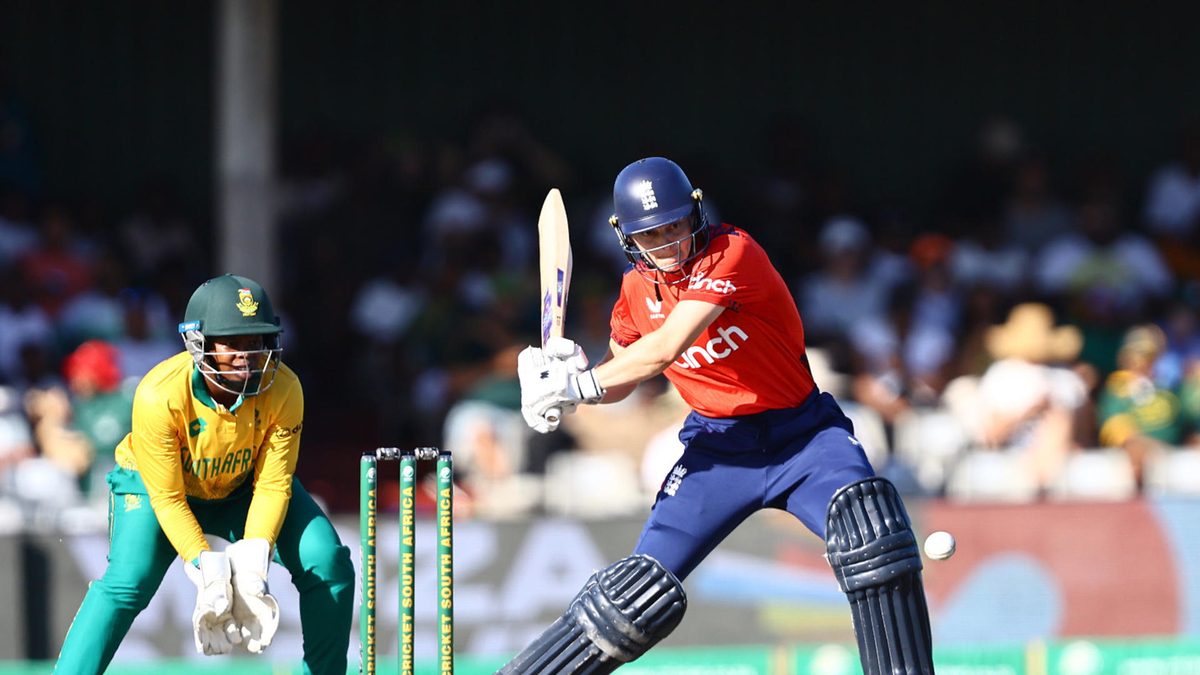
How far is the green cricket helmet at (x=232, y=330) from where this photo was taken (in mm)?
5098

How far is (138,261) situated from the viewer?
11211 mm

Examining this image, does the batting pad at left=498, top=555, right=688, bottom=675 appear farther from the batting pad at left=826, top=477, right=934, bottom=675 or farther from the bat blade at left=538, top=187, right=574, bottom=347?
the bat blade at left=538, top=187, right=574, bottom=347

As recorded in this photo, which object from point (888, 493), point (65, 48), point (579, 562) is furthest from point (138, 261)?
point (888, 493)

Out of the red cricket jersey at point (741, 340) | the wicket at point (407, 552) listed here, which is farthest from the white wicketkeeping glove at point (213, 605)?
the red cricket jersey at point (741, 340)

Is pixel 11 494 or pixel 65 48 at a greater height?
pixel 65 48

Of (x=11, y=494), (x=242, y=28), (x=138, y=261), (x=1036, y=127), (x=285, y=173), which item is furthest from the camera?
(x=1036, y=127)

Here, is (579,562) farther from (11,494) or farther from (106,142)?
(106,142)

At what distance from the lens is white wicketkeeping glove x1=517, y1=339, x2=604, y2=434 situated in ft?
16.5

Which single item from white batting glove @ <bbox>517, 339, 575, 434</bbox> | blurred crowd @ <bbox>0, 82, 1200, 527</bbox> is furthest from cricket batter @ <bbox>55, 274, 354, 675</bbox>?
blurred crowd @ <bbox>0, 82, 1200, 527</bbox>

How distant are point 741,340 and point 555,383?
62cm

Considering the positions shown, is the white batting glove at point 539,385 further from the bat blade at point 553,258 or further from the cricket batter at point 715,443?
the bat blade at point 553,258

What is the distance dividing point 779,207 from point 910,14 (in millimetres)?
2479

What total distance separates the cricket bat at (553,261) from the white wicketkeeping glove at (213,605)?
117cm

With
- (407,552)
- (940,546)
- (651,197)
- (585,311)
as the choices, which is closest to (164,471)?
(407,552)
